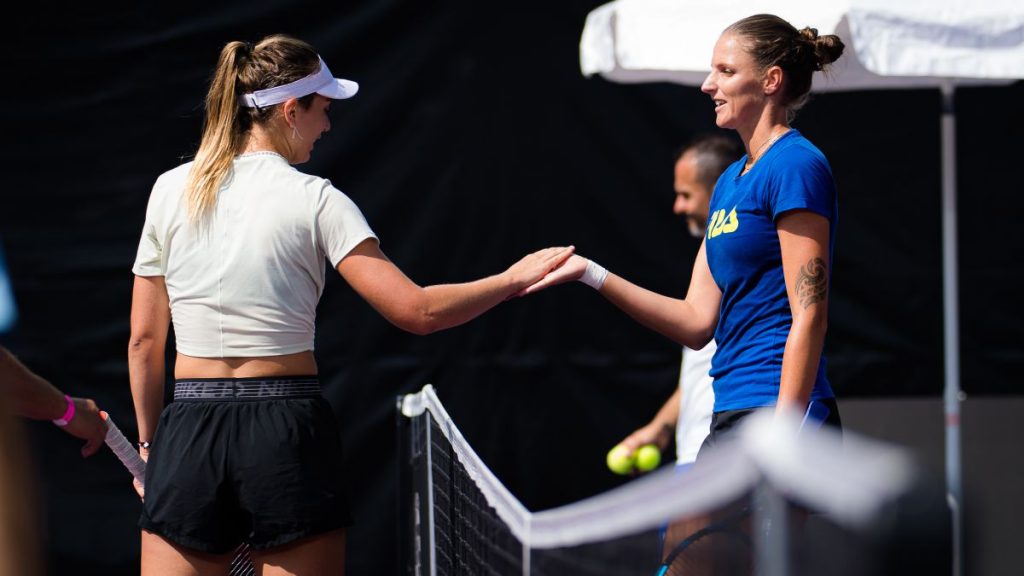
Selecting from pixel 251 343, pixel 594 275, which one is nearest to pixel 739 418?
pixel 594 275

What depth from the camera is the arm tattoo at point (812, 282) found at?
2.77m

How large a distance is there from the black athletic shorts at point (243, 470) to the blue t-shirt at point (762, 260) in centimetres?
97

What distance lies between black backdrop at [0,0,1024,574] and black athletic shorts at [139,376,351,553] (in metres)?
2.53

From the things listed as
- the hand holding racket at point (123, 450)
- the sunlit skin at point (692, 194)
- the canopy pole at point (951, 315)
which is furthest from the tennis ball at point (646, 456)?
the hand holding racket at point (123, 450)

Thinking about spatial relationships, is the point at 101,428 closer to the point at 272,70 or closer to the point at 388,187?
the point at 272,70

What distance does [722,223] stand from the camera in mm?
3025

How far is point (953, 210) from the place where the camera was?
504 cm

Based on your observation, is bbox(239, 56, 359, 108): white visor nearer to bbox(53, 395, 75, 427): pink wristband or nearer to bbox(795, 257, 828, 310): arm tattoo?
bbox(53, 395, 75, 427): pink wristband

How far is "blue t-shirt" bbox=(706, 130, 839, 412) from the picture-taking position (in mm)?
2840

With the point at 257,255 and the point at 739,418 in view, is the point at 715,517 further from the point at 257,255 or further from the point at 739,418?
the point at 257,255

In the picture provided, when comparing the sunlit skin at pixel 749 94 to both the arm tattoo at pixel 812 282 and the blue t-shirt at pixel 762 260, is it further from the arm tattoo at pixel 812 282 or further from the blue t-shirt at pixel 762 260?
the arm tattoo at pixel 812 282

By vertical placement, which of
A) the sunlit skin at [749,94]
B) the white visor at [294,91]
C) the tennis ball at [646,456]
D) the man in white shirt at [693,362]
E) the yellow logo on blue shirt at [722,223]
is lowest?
the tennis ball at [646,456]

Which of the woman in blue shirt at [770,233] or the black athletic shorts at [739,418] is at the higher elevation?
the woman in blue shirt at [770,233]

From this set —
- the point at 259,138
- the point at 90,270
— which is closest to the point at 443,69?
the point at 90,270
